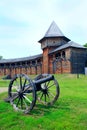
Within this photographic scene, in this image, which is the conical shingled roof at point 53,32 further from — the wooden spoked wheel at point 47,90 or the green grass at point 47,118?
the green grass at point 47,118

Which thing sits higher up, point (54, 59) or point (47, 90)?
point (54, 59)

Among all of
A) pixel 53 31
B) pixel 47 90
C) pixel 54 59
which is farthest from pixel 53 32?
pixel 47 90

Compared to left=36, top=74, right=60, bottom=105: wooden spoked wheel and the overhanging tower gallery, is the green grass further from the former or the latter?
the overhanging tower gallery

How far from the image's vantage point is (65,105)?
31.4 feet

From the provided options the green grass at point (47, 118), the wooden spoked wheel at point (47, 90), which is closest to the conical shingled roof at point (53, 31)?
the wooden spoked wheel at point (47, 90)

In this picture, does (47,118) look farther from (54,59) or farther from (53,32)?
(53,32)

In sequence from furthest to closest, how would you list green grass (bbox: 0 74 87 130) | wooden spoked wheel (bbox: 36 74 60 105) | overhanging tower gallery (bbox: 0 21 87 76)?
overhanging tower gallery (bbox: 0 21 87 76) → wooden spoked wheel (bbox: 36 74 60 105) → green grass (bbox: 0 74 87 130)

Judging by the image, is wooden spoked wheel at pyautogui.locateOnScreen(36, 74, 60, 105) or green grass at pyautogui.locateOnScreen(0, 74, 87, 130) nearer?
green grass at pyautogui.locateOnScreen(0, 74, 87, 130)

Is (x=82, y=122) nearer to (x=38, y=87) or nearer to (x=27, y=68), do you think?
(x=38, y=87)

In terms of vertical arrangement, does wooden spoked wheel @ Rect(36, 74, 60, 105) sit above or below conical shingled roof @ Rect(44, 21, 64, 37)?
below

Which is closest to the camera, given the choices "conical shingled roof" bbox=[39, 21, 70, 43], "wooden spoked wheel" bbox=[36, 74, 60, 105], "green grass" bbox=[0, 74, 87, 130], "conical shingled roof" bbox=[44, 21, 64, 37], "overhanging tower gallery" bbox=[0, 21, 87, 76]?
"green grass" bbox=[0, 74, 87, 130]

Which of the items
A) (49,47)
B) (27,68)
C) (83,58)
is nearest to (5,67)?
(27,68)

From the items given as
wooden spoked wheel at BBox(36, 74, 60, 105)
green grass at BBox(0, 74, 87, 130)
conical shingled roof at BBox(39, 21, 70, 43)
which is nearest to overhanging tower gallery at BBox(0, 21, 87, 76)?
conical shingled roof at BBox(39, 21, 70, 43)

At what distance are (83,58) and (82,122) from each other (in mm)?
29068
